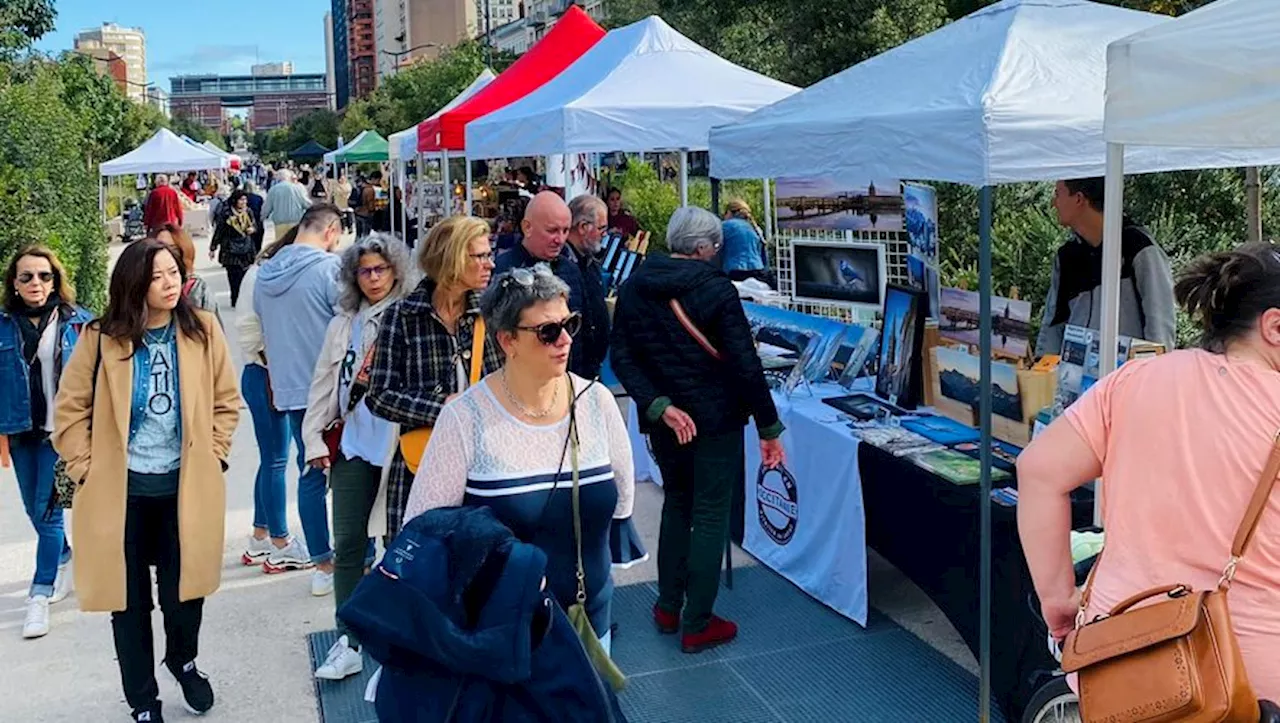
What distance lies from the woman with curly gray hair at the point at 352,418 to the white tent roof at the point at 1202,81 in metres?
2.42

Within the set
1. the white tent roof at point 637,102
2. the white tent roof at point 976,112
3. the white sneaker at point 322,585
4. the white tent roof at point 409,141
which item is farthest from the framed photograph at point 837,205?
the white tent roof at point 409,141

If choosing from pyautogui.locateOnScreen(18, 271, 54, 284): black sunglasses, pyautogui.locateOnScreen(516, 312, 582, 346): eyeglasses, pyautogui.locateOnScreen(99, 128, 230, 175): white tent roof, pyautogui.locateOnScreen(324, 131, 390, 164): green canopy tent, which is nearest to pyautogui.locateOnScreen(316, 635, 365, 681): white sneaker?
pyautogui.locateOnScreen(18, 271, 54, 284): black sunglasses

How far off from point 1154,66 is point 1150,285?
1.36 metres

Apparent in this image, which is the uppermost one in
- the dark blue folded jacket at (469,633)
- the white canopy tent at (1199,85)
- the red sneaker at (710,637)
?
the white canopy tent at (1199,85)

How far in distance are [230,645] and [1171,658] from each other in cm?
402

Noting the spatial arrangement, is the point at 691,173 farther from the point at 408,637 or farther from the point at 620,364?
the point at 408,637

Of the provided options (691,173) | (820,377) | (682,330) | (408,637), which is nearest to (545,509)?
(408,637)

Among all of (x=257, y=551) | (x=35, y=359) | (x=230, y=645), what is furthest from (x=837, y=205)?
(x=35, y=359)

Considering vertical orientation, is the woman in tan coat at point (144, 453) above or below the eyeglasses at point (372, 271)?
below

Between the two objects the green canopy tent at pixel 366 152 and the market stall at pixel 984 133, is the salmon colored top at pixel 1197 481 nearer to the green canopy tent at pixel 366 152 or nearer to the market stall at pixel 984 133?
the market stall at pixel 984 133

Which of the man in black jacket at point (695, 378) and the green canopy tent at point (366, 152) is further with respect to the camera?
the green canopy tent at point (366, 152)

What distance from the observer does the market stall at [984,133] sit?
3.66 metres

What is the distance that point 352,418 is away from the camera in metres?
4.16

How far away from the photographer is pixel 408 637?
2289mm
